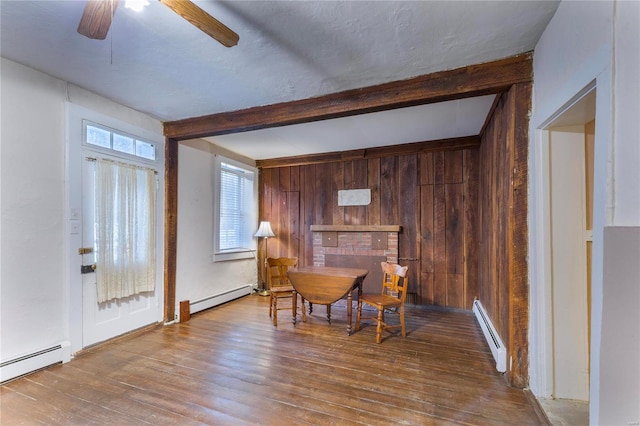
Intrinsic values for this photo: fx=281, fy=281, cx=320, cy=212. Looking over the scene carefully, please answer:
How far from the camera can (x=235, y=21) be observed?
5.18 feet

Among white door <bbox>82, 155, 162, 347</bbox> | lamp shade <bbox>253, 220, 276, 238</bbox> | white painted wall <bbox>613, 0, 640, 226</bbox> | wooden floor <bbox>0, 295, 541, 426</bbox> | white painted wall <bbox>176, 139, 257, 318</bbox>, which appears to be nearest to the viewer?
white painted wall <bbox>613, 0, 640, 226</bbox>

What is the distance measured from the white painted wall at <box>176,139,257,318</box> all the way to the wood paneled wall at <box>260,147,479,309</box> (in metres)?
1.33

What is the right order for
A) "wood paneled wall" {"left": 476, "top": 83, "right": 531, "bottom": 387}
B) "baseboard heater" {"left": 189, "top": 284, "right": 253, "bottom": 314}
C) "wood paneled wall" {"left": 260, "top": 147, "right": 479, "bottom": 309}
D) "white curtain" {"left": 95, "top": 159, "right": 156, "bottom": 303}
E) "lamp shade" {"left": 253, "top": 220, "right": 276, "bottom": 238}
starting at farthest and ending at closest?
"lamp shade" {"left": 253, "top": 220, "right": 276, "bottom": 238}, "wood paneled wall" {"left": 260, "top": 147, "right": 479, "bottom": 309}, "baseboard heater" {"left": 189, "top": 284, "right": 253, "bottom": 314}, "white curtain" {"left": 95, "top": 159, "right": 156, "bottom": 303}, "wood paneled wall" {"left": 476, "top": 83, "right": 531, "bottom": 387}

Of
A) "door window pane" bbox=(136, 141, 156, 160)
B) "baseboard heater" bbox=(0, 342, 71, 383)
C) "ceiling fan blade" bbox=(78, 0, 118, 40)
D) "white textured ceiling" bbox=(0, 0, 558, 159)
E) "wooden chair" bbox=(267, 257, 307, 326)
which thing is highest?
"white textured ceiling" bbox=(0, 0, 558, 159)

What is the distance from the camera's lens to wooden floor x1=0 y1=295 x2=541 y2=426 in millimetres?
1636

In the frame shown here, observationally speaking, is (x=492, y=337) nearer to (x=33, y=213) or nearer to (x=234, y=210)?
(x=234, y=210)

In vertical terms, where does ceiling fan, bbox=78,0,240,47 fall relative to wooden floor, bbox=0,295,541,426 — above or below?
above

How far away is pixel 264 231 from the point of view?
15.2 ft

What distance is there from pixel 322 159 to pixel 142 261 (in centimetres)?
276

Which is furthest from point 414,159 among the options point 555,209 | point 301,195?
point 555,209

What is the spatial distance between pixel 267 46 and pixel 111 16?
33.7 inches

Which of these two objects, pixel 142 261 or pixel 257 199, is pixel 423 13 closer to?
pixel 142 261

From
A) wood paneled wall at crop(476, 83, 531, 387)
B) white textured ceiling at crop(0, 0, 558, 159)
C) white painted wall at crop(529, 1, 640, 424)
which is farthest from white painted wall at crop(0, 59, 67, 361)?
wood paneled wall at crop(476, 83, 531, 387)

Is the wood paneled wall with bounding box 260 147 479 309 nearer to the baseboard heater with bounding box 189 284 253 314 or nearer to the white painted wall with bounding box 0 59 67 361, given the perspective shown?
the baseboard heater with bounding box 189 284 253 314
